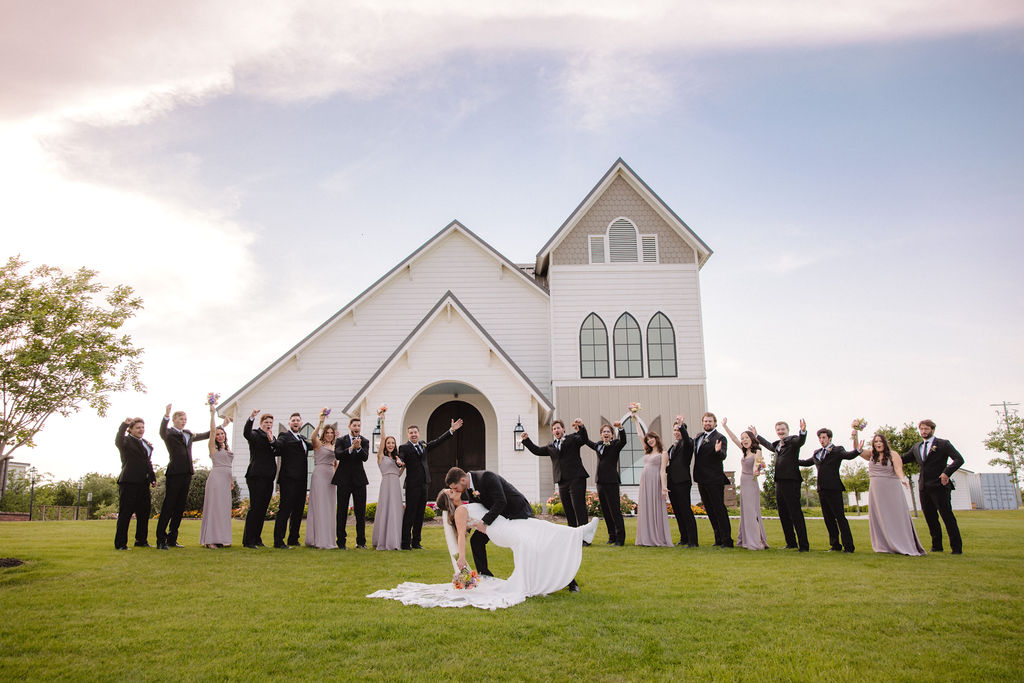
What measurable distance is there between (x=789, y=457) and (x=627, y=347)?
1071 centimetres

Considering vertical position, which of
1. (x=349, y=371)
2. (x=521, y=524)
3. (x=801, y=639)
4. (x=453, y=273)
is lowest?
(x=801, y=639)

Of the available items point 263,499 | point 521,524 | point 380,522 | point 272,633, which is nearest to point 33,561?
point 263,499

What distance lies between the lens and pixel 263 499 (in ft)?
37.6

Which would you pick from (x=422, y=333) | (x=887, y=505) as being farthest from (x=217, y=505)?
(x=887, y=505)

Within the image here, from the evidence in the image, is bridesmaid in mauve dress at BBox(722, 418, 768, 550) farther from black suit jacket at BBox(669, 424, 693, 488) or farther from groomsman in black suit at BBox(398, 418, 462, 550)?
groomsman in black suit at BBox(398, 418, 462, 550)

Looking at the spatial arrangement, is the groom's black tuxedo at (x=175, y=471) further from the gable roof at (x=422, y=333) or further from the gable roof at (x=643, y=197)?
the gable roof at (x=643, y=197)

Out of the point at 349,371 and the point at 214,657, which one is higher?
the point at 349,371

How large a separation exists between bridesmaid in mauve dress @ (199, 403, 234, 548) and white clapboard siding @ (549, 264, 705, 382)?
1232cm

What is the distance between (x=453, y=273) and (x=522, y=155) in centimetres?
860

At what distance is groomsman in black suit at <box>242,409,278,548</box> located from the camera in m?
11.4

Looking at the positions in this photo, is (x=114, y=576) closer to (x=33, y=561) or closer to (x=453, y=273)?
(x=33, y=561)

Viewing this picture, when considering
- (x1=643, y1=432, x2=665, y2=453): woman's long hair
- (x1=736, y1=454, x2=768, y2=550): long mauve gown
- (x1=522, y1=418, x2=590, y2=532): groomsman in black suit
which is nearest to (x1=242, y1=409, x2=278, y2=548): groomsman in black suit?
(x1=522, y1=418, x2=590, y2=532): groomsman in black suit

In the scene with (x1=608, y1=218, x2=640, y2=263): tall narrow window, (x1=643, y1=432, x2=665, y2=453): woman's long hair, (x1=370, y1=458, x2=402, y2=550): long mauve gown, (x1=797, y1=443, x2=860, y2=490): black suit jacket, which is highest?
(x1=608, y1=218, x2=640, y2=263): tall narrow window

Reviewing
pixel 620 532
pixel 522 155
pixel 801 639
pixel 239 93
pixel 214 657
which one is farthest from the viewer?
pixel 522 155
